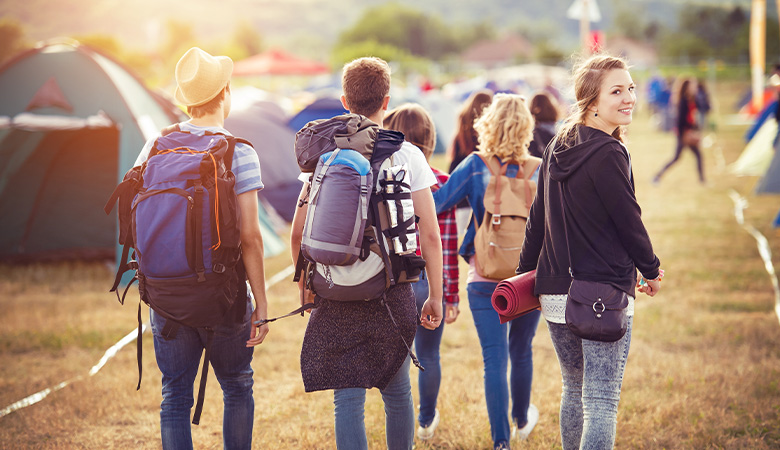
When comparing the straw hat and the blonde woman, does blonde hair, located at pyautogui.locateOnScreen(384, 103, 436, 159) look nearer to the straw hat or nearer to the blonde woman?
the blonde woman

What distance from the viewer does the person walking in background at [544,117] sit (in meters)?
4.32

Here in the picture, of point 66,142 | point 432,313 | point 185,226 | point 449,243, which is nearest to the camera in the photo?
point 185,226

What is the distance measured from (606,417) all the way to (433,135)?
166cm

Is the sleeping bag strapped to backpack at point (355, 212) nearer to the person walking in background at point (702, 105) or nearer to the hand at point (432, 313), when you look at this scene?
the hand at point (432, 313)

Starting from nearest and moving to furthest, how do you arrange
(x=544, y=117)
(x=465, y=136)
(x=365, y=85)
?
(x=365, y=85) → (x=465, y=136) → (x=544, y=117)

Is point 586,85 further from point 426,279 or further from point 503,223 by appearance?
point 426,279

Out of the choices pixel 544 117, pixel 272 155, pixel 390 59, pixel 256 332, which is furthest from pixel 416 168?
pixel 390 59

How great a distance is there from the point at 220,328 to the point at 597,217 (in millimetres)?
1440

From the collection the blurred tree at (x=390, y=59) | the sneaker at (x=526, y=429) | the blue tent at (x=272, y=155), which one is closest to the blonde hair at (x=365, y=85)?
the sneaker at (x=526, y=429)

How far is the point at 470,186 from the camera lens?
3555mm

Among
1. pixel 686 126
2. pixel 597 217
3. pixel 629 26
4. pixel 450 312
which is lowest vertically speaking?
pixel 686 126

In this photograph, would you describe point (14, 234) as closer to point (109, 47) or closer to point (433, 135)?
point (433, 135)

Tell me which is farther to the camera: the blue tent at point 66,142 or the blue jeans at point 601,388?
the blue tent at point 66,142

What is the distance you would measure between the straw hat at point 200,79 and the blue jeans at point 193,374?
2.72 feet
